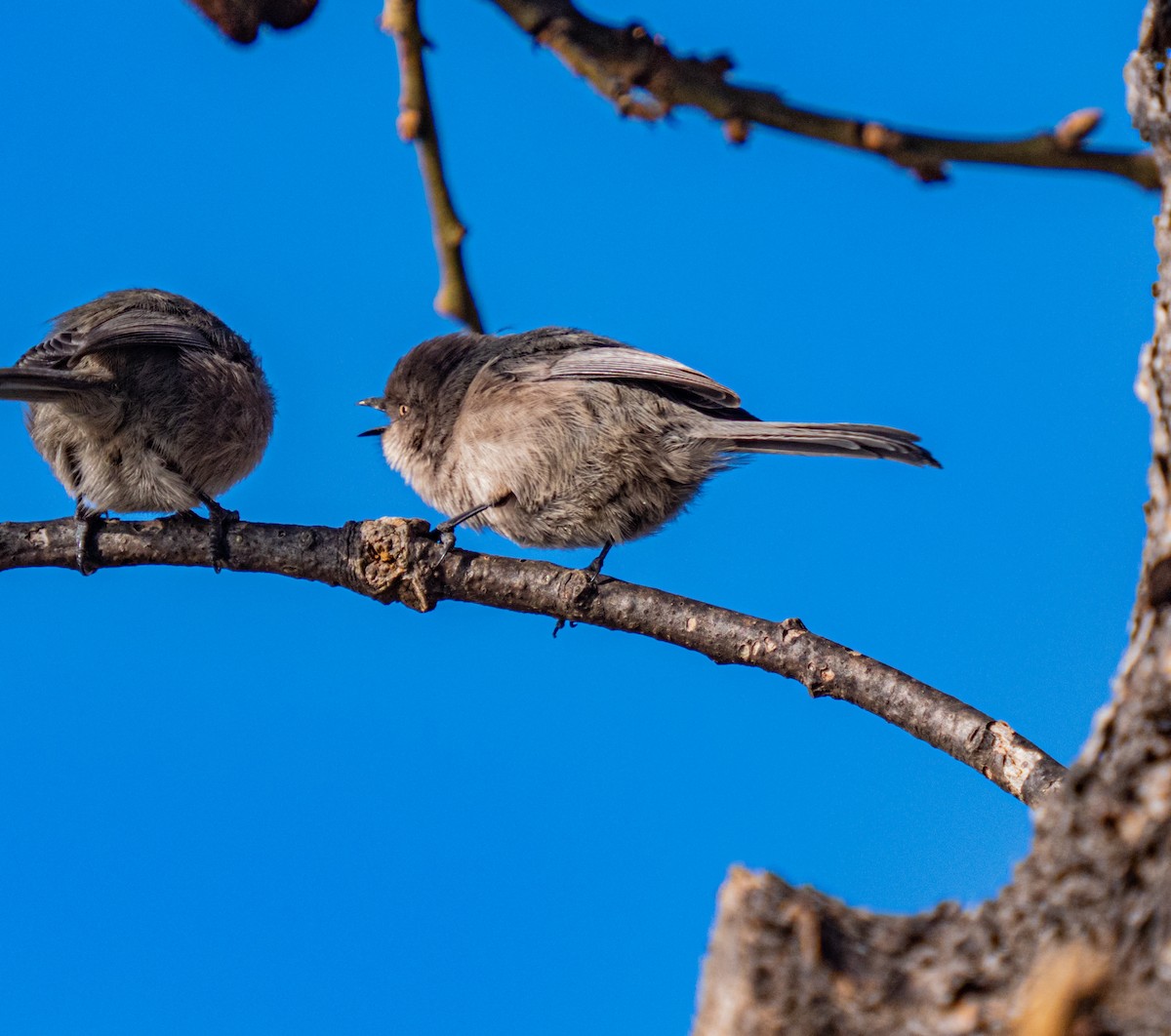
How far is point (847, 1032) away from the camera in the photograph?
1.54 m

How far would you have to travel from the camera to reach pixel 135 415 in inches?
161

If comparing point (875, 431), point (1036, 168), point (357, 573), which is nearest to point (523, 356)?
point (357, 573)

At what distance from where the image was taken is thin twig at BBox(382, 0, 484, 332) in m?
2.96

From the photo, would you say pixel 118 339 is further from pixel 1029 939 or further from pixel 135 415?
pixel 1029 939

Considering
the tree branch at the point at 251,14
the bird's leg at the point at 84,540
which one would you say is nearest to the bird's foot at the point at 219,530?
the bird's leg at the point at 84,540

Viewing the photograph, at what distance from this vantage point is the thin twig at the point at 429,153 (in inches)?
117

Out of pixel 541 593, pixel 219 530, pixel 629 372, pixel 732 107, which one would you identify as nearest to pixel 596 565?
pixel 541 593

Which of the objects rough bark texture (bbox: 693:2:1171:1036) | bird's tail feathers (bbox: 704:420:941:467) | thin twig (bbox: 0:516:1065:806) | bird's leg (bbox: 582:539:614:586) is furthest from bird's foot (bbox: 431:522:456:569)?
rough bark texture (bbox: 693:2:1171:1036)

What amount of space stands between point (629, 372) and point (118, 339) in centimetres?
171

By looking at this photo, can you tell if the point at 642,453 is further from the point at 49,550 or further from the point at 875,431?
the point at 49,550

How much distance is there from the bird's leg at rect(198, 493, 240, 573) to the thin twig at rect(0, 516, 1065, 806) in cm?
3

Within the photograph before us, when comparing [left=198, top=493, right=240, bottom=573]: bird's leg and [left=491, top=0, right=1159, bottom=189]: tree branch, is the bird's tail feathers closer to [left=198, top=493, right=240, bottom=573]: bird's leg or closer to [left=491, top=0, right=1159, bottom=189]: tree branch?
[left=491, top=0, right=1159, bottom=189]: tree branch

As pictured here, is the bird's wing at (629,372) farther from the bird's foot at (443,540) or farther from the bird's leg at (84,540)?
the bird's leg at (84,540)

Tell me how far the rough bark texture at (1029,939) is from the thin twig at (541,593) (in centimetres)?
126
